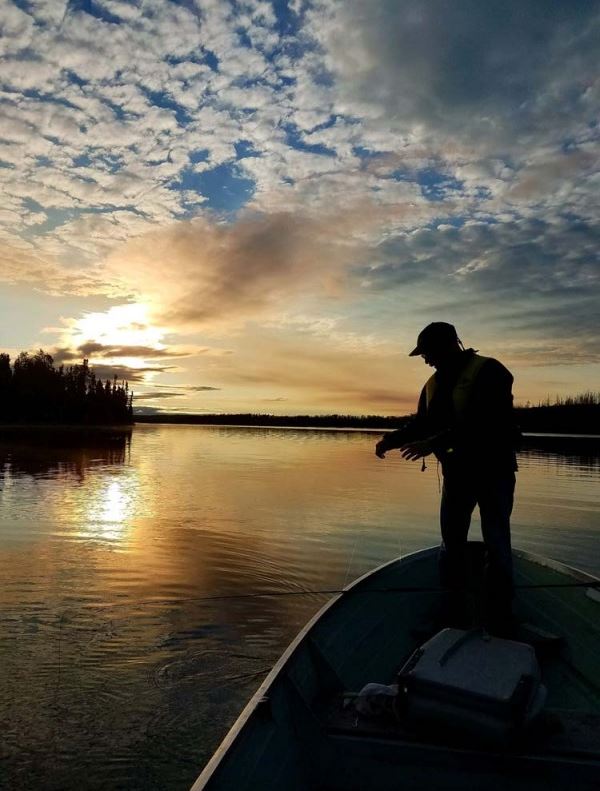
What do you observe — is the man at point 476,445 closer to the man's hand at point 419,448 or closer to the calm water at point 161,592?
the man's hand at point 419,448

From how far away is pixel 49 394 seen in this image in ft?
378

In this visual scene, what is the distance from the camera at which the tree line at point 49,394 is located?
107625mm

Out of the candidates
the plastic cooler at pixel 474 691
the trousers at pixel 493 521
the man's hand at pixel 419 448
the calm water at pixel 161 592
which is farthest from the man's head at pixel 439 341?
the calm water at pixel 161 592

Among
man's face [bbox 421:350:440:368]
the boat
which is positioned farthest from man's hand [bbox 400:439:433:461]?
the boat

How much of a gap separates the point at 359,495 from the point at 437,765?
57.0 feet

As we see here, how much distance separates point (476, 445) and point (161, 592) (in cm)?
546

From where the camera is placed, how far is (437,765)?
117 inches

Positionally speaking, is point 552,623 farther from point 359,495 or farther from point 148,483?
point 148,483

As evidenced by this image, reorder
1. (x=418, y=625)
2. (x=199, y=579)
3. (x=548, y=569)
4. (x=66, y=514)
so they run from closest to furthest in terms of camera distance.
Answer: (x=418, y=625), (x=548, y=569), (x=199, y=579), (x=66, y=514)

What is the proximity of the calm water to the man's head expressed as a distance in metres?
3.30

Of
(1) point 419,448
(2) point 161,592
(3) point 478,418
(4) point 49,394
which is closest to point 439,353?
(3) point 478,418

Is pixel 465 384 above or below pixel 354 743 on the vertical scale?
above

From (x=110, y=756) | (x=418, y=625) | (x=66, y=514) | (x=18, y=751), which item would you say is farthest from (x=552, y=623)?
(x=66, y=514)

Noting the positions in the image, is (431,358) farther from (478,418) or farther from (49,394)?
(49,394)
